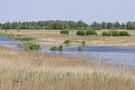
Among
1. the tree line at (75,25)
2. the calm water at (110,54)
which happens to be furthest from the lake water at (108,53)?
the tree line at (75,25)

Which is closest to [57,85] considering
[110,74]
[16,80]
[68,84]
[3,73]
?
[68,84]

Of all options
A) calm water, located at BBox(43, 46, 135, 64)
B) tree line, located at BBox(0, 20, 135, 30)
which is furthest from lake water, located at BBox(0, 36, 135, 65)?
tree line, located at BBox(0, 20, 135, 30)

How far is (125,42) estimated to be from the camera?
193 feet

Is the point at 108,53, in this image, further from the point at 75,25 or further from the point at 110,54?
the point at 75,25

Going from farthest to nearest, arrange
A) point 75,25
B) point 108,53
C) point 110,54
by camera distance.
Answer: point 75,25 → point 108,53 → point 110,54

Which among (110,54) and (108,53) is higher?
(110,54)

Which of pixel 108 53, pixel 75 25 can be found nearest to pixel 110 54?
pixel 108 53

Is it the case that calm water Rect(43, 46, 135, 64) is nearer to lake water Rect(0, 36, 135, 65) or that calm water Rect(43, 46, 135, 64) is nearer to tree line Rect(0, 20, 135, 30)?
lake water Rect(0, 36, 135, 65)

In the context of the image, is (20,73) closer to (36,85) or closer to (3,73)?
(3,73)

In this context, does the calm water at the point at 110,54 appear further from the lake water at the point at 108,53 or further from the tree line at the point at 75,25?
the tree line at the point at 75,25

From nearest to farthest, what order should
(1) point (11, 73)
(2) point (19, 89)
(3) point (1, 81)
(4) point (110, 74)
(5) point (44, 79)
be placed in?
1. (2) point (19, 89)
2. (3) point (1, 81)
3. (5) point (44, 79)
4. (1) point (11, 73)
5. (4) point (110, 74)

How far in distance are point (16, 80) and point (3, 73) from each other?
72 centimetres

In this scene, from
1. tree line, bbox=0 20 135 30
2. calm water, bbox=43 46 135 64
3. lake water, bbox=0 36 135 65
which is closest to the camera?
lake water, bbox=0 36 135 65

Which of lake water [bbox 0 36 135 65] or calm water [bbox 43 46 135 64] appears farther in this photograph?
calm water [bbox 43 46 135 64]
